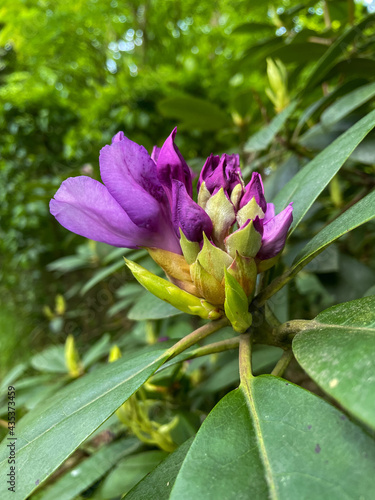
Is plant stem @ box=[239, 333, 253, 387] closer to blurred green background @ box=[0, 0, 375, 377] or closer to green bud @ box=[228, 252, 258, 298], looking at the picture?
green bud @ box=[228, 252, 258, 298]

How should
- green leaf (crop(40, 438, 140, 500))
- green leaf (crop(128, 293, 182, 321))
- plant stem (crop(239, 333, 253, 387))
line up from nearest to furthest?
plant stem (crop(239, 333, 253, 387)), green leaf (crop(128, 293, 182, 321)), green leaf (crop(40, 438, 140, 500))

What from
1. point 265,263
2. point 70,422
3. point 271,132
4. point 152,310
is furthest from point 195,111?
point 70,422

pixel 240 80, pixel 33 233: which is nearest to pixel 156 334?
pixel 240 80

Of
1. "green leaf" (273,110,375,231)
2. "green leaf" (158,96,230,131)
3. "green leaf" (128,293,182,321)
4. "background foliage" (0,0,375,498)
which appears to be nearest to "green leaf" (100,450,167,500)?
"background foliage" (0,0,375,498)

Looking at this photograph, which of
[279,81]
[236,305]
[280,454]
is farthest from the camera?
[279,81]

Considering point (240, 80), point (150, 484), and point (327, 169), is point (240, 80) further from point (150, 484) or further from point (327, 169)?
point (150, 484)

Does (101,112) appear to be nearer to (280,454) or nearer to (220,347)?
(220,347)

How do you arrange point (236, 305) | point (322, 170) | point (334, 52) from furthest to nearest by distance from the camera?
point (334, 52)
point (322, 170)
point (236, 305)
